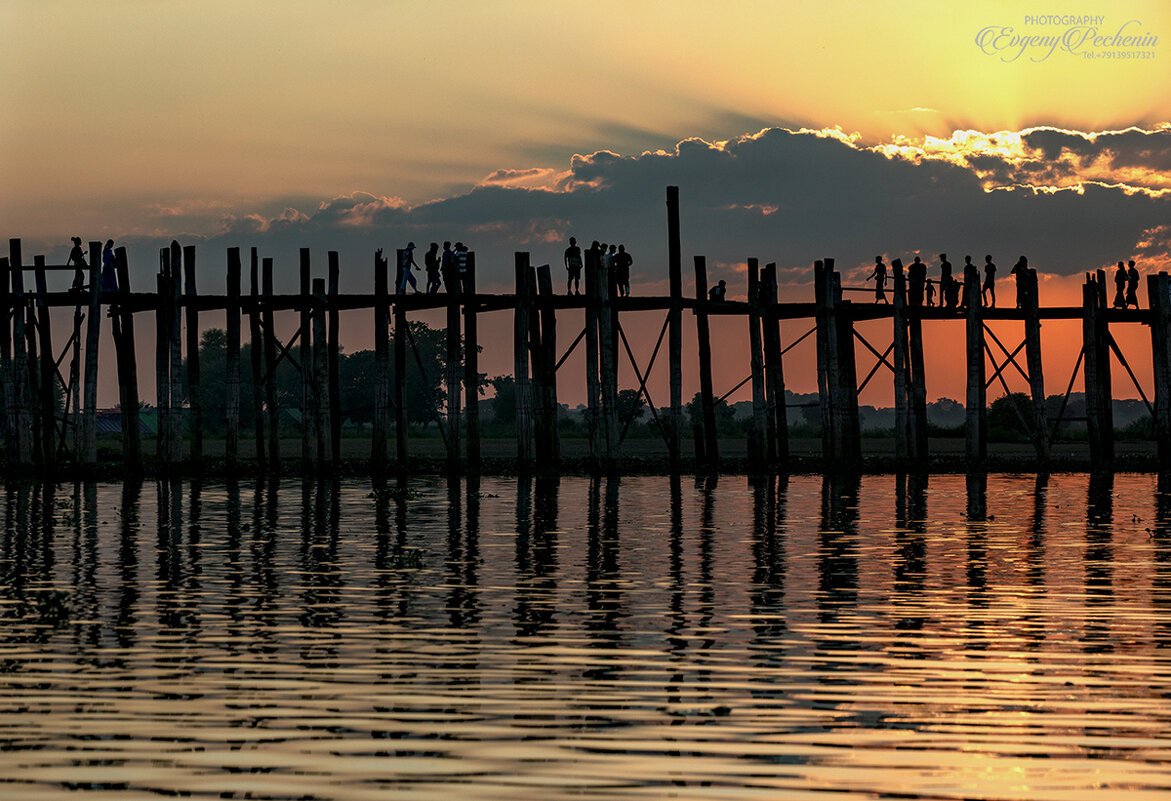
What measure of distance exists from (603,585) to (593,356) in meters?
18.1

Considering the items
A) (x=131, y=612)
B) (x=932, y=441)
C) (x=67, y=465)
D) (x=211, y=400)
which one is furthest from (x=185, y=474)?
(x=211, y=400)

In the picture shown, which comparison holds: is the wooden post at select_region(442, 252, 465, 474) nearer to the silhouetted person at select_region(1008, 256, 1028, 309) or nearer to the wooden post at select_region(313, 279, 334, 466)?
the wooden post at select_region(313, 279, 334, 466)

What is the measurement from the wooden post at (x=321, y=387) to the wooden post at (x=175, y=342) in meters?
2.82

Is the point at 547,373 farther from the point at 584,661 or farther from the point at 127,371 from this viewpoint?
the point at 584,661

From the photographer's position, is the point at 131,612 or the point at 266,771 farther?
the point at 131,612

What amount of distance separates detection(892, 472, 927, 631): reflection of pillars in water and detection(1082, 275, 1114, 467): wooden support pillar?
8.19m

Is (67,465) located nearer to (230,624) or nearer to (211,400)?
(230,624)

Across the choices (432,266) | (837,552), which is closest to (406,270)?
(432,266)

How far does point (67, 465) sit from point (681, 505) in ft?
52.5

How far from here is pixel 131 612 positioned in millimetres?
11883

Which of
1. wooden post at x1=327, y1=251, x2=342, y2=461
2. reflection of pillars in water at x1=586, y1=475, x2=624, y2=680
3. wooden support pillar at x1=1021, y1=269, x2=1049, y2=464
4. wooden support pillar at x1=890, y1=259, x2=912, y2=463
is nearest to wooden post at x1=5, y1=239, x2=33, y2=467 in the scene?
wooden post at x1=327, y1=251, x2=342, y2=461

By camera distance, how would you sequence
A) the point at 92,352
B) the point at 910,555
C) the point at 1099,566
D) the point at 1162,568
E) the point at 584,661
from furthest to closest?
1. the point at 92,352
2. the point at 910,555
3. the point at 1099,566
4. the point at 1162,568
5. the point at 584,661

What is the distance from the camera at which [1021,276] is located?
35.0 m

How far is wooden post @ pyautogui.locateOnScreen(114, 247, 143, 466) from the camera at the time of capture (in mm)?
30969
